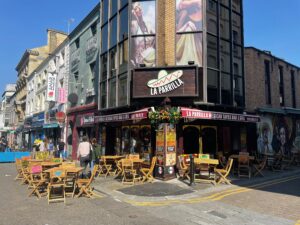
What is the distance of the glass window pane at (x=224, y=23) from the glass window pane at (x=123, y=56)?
4939 mm

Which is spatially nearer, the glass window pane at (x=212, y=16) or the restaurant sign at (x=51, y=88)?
the glass window pane at (x=212, y=16)

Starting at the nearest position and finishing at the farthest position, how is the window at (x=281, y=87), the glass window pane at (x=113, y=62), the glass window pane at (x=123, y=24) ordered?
the glass window pane at (x=123, y=24) < the glass window pane at (x=113, y=62) < the window at (x=281, y=87)

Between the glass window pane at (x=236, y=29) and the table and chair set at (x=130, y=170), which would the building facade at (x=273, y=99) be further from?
the table and chair set at (x=130, y=170)

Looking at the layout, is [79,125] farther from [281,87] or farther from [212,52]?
[281,87]

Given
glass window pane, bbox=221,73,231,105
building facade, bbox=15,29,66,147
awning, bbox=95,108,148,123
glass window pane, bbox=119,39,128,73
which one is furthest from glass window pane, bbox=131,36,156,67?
building facade, bbox=15,29,66,147

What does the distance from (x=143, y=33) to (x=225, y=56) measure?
4350 mm

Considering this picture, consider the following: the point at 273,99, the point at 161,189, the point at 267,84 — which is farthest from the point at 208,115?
the point at 273,99

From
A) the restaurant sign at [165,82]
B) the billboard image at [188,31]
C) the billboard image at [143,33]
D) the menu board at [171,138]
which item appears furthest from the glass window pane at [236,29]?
the menu board at [171,138]

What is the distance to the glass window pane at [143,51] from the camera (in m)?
12.7

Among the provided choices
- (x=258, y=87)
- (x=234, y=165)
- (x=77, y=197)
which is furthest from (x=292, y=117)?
(x=77, y=197)

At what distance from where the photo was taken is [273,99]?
17.8 metres

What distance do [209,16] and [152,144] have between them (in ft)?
22.3

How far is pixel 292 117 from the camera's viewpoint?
63.4 ft

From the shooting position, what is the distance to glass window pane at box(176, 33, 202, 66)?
1234cm
